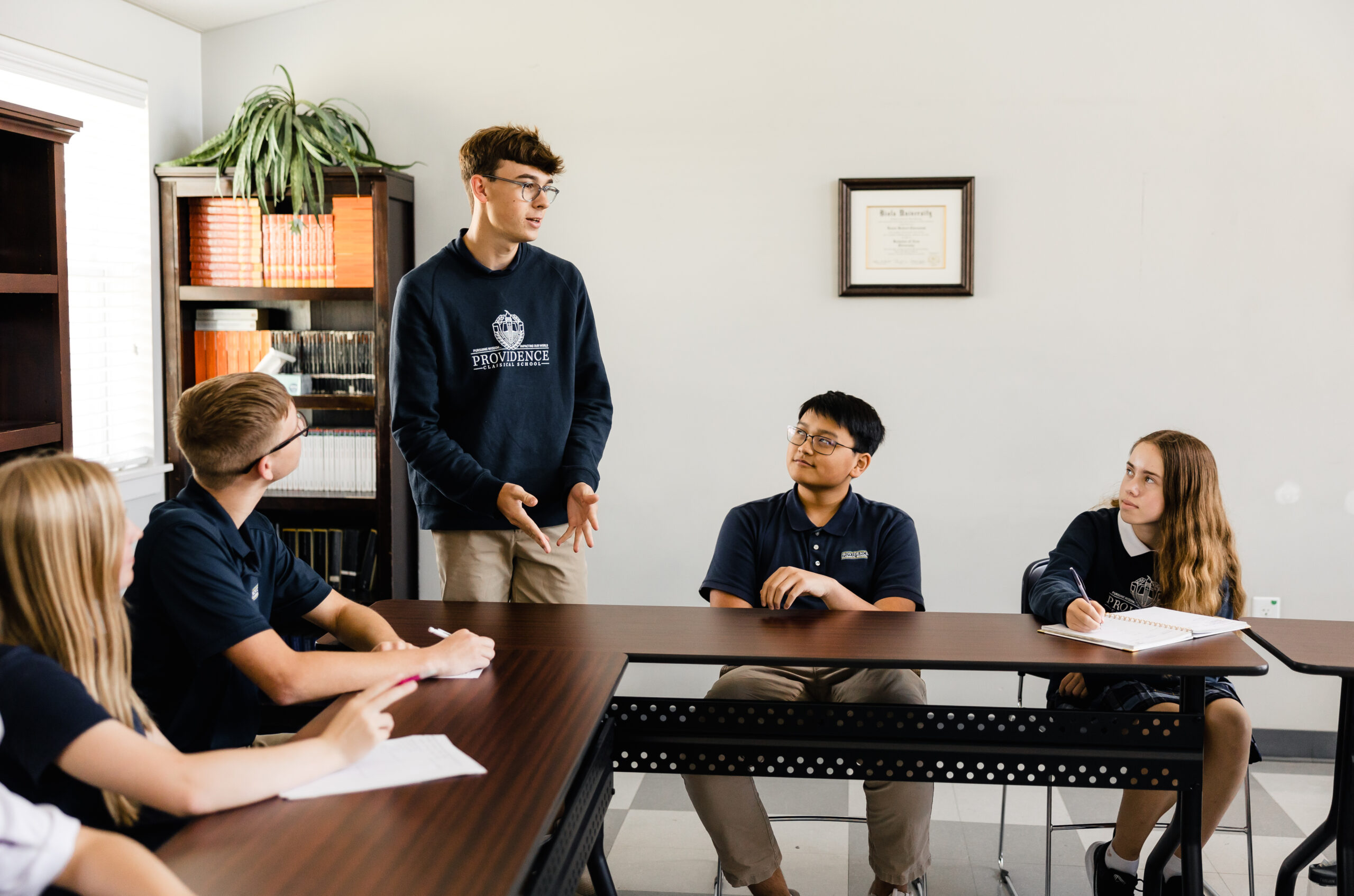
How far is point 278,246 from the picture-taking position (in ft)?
11.5

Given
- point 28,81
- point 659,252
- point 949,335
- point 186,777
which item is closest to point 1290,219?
point 949,335

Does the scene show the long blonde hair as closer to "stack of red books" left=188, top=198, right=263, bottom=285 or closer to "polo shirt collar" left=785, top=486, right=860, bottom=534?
"polo shirt collar" left=785, top=486, right=860, bottom=534

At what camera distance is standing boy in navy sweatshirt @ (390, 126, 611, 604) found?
2.46 m

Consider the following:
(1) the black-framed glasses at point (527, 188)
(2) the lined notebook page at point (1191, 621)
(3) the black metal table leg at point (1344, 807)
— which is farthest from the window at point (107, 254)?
(3) the black metal table leg at point (1344, 807)

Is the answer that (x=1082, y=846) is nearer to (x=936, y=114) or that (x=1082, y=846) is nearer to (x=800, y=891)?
(x=800, y=891)

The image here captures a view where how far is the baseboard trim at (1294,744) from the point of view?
3484 millimetres

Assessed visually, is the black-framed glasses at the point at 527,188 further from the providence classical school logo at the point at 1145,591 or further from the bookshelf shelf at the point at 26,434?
the providence classical school logo at the point at 1145,591

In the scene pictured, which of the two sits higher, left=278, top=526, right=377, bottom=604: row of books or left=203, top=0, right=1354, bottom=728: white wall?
left=203, top=0, right=1354, bottom=728: white wall

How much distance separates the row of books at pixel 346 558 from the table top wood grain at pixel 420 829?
2.11 metres

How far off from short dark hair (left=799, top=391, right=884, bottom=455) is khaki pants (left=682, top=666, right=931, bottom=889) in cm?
57

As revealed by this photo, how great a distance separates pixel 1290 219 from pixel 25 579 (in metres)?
3.58

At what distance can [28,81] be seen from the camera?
3059 mm

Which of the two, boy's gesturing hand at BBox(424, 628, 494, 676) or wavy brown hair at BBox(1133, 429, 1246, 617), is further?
wavy brown hair at BBox(1133, 429, 1246, 617)

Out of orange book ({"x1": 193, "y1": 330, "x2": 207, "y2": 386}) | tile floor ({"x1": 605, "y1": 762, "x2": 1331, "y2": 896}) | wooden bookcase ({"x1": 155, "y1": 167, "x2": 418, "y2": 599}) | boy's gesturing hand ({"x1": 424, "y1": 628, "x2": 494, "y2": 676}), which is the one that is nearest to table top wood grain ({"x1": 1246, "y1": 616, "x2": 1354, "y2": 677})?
tile floor ({"x1": 605, "y1": 762, "x2": 1331, "y2": 896})
